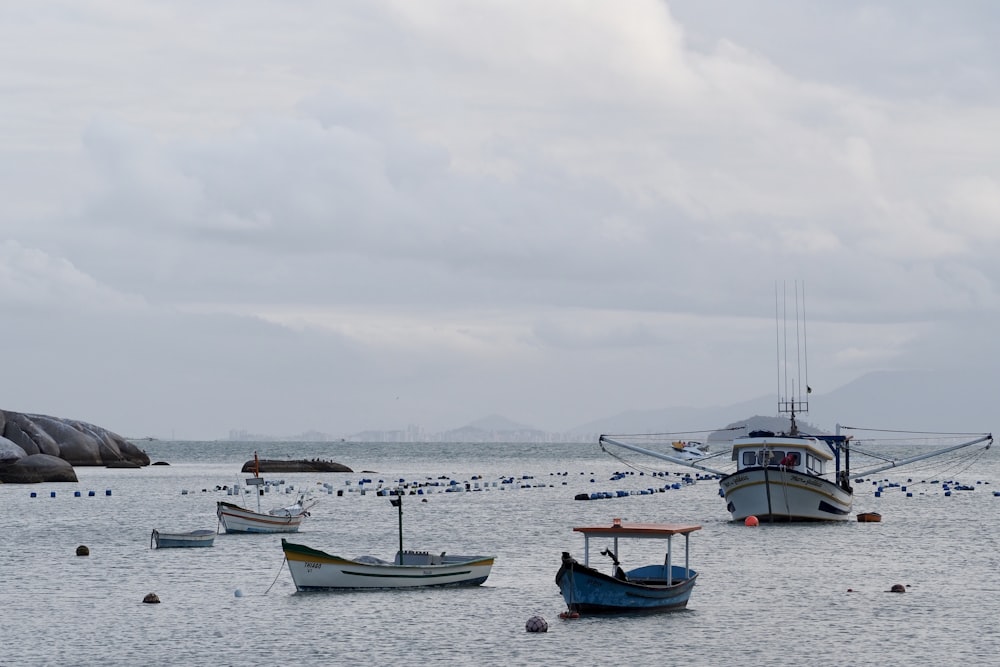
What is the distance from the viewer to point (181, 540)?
7019cm

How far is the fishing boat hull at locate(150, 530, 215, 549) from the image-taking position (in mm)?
69875

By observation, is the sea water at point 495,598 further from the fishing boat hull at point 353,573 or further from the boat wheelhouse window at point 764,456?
the boat wheelhouse window at point 764,456

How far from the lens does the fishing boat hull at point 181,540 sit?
69.9 meters

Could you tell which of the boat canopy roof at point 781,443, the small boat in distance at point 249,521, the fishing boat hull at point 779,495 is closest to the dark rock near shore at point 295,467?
the small boat in distance at point 249,521

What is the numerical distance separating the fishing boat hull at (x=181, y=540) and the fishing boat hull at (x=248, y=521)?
7045 mm

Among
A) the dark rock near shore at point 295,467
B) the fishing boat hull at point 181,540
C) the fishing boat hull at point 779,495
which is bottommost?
the fishing boat hull at point 181,540

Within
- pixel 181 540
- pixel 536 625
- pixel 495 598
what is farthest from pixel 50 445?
pixel 536 625

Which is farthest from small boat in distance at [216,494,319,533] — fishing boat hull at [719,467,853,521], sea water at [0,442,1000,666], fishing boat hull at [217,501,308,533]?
fishing boat hull at [719,467,853,521]

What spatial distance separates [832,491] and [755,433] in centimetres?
571

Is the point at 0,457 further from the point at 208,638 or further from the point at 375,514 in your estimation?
the point at 208,638

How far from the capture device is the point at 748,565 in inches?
2421

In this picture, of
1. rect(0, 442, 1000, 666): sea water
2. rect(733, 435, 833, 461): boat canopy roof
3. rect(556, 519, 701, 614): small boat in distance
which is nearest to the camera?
rect(0, 442, 1000, 666): sea water

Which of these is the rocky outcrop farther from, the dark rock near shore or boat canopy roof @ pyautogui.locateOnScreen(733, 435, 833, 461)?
boat canopy roof @ pyautogui.locateOnScreen(733, 435, 833, 461)

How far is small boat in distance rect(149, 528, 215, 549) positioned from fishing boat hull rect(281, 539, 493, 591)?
19.4m
